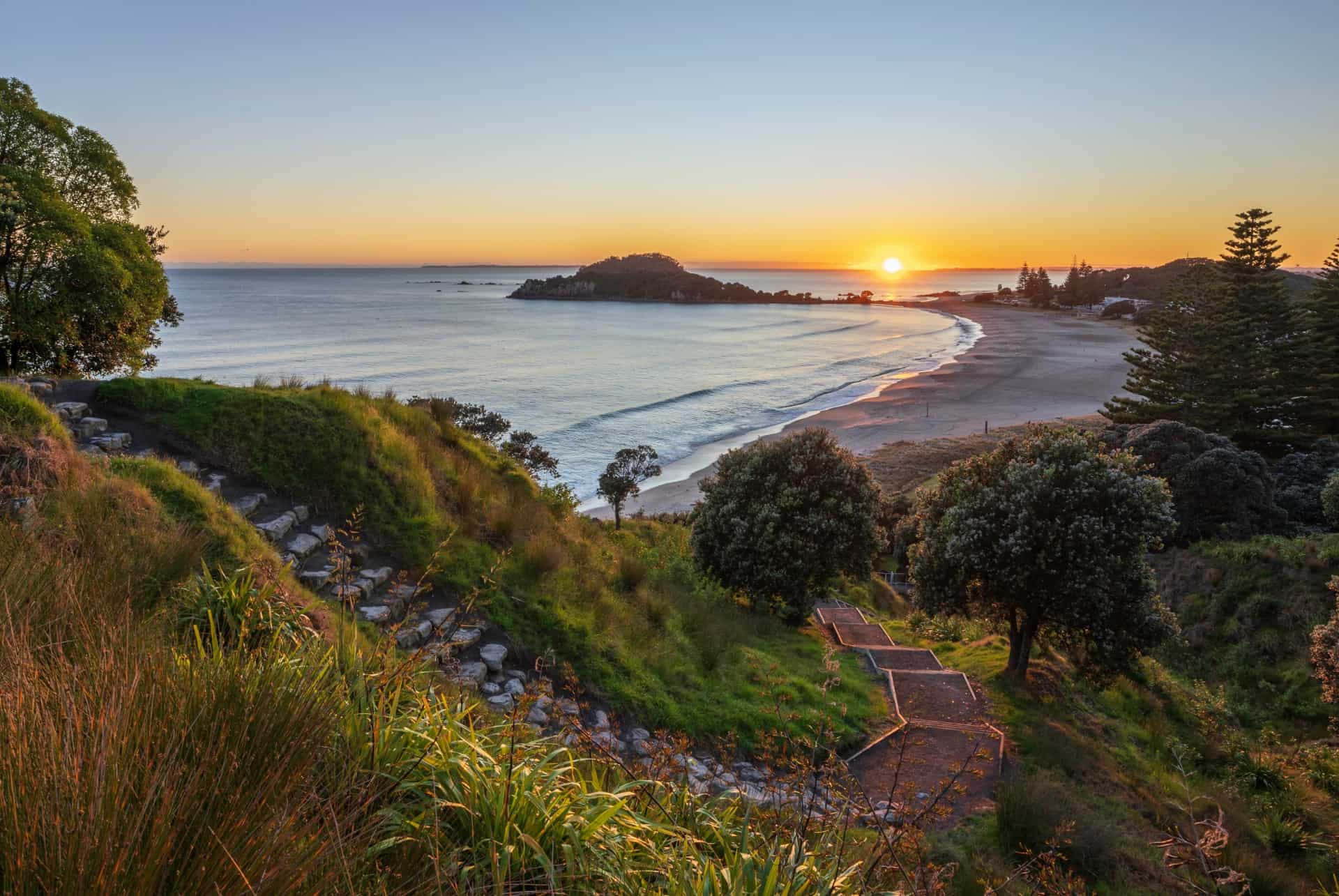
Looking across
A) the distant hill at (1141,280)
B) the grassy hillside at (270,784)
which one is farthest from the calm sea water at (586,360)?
the distant hill at (1141,280)

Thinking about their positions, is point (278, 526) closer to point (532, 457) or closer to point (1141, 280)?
point (532, 457)

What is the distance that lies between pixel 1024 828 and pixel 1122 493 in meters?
6.24

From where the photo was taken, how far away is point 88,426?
30.4 ft

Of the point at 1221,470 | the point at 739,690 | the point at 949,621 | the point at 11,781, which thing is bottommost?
the point at 949,621

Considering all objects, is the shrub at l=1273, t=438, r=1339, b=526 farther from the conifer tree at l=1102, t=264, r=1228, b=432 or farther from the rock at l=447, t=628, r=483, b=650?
the rock at l=447, t=628, r=483, b=650

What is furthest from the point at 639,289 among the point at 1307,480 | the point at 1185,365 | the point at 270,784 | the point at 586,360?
the point at 270,784

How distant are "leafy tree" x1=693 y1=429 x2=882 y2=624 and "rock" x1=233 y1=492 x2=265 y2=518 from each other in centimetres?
798

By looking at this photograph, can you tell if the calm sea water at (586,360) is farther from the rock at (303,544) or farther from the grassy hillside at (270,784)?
the grassy hillside at (270,784)

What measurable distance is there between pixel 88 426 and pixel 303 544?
389 centimetres

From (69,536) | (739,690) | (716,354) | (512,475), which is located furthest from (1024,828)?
(716,354)

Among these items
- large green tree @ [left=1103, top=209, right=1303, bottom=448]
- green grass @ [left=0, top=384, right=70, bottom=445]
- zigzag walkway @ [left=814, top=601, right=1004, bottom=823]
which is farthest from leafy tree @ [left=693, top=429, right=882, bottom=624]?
large green tree @ [left=1103, top=209, right=1303, bottom=448]

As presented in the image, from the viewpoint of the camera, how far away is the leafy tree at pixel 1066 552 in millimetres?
10383

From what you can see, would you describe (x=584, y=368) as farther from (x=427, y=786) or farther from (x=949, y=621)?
(x=427, y=786)

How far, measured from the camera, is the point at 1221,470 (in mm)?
19828
